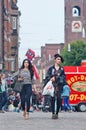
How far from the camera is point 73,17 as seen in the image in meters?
159

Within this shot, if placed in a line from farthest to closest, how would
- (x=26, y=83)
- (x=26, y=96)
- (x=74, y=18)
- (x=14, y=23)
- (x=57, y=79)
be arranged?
(x=74, y=18)
(x=14, y=23)
(x=26, y=83)
(x=26, y=96)
(x=57, y=79)

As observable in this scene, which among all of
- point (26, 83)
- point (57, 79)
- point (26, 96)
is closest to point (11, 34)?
point (26, 83)

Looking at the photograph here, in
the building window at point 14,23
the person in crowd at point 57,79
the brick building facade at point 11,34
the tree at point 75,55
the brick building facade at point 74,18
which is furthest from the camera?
the brick building facade at point 74,18

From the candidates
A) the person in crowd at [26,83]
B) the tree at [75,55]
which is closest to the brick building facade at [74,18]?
the tree at [75,55]

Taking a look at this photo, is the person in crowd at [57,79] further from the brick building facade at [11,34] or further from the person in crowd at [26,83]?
the brick building facade at [11,34]

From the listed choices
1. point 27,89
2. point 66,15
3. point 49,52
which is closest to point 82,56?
point 66,15

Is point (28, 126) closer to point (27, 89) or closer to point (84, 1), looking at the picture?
point (27, 89)

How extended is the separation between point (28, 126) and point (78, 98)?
84.8ft

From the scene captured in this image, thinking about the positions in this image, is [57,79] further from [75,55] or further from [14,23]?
[75,55]

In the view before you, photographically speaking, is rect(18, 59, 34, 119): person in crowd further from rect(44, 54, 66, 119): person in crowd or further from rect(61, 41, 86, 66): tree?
rect(61, 41, 86, 66): tree

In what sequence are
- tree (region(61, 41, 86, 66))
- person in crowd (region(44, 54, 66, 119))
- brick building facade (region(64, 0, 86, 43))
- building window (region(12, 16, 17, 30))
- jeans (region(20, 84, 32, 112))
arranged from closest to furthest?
person in crowd (region(44, 54, 66, 119)) → jeans (region(20, 84, 32, 112)) → building window (region(12, 16, 17, 30)) → tree (region(61, 41, 86, 66)) → brick building facade (region(64, 0, 86, 43))

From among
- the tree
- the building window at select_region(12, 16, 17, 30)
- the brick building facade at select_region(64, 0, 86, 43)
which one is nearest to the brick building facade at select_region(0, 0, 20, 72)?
the building window at select_region(12, 16, 17, 30)

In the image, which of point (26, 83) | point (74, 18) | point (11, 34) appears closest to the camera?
point (26, 83)

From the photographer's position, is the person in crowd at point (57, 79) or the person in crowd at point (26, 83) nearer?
the person in crowd at point (57, 79)
